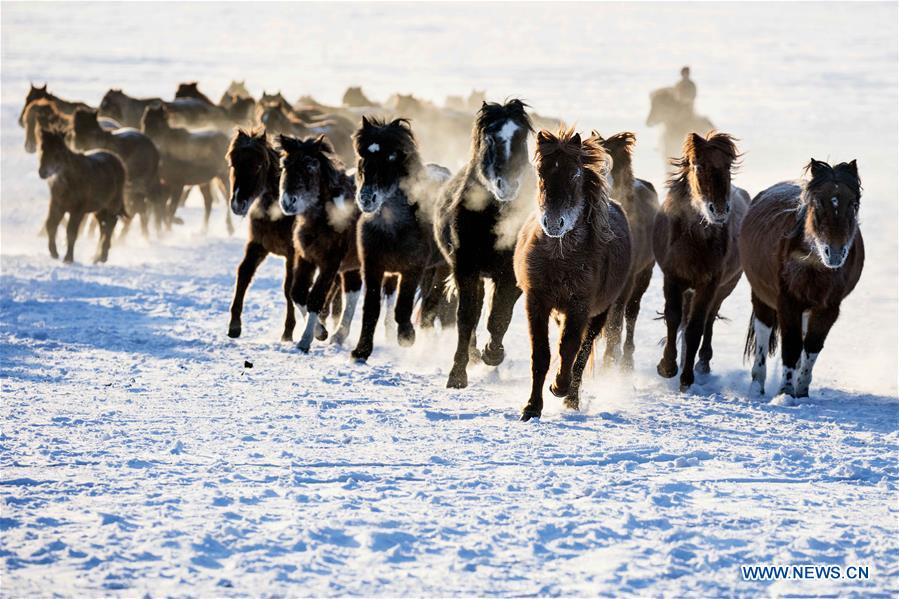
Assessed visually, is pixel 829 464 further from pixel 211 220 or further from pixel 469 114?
pixel 469 114

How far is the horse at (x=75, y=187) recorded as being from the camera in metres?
17.8

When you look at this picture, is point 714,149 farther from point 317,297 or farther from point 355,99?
point 355,99

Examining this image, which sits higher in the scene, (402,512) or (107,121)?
(107,121)

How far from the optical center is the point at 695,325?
923 cm

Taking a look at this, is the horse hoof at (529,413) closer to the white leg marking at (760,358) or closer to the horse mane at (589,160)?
the horse mane at (589,160)

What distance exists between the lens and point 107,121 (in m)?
24.6

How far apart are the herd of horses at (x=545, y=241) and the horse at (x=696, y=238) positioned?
0.02m

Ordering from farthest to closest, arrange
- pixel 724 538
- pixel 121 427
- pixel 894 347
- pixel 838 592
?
1. pixel 894 347
2. pixel 121 427
3. pixel 724 538
4. pixel 838 592

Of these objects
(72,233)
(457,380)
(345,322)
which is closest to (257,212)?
(345,322)

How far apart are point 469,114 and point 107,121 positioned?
1105cm

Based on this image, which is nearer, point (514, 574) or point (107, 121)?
point (514, 574)

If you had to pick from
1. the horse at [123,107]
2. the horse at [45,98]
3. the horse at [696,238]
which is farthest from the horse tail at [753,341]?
the horse at [123,107]

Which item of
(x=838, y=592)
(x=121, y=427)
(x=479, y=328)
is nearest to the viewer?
(x=838, y=592)

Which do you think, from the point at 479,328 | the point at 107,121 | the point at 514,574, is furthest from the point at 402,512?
the point at 107,121
